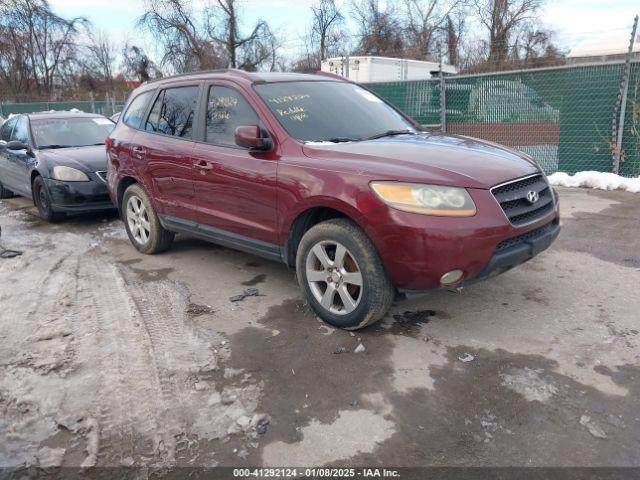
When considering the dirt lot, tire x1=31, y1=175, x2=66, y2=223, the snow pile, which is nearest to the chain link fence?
the snow pile

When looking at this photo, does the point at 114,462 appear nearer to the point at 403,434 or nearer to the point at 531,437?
the point at 403,434

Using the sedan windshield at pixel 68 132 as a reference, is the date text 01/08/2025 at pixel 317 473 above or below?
below

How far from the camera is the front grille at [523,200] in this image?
3.21m

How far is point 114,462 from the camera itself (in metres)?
2.39

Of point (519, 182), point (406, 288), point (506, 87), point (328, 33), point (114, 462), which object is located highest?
point (328, 33)

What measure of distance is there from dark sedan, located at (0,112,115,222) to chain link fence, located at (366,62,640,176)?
6538 millimetres

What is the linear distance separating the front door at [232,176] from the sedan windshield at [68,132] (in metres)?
4.37

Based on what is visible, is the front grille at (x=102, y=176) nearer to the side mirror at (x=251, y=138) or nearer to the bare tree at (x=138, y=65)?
the side mirror at (x=251, y=138)

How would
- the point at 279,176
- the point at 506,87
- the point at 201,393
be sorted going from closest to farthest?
the point at 201,393
the point at 279,176
the point at 506,87

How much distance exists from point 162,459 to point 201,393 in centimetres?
52

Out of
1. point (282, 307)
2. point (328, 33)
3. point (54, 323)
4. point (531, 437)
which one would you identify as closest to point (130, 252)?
point (54, 323)

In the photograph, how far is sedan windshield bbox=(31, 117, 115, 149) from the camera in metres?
7.78

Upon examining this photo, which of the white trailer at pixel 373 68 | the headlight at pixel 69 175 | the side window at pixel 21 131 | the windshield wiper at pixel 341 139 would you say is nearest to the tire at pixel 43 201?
the headlight at pixel 69 175

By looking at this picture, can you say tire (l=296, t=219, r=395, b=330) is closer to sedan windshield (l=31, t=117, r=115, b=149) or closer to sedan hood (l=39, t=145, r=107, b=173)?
sedan hood (l=39, t=145, r=107, b=173)
